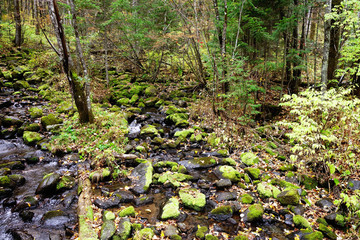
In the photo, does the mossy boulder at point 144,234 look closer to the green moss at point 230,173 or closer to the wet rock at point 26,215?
the wet rock at point 26,215

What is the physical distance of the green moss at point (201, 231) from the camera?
15.1ft

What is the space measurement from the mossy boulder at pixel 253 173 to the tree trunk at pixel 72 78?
7072 mm

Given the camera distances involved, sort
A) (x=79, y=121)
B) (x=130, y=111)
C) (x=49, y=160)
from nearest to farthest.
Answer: (x=49, y=160) < (x=79, y=121) < (x=130, y=111)

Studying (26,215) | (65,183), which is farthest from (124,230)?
(65,183)

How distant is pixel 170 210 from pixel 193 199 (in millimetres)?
781

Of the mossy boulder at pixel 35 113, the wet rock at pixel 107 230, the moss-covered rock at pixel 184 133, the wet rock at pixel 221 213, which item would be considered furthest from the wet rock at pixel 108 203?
the mossy boulder at pixel 35 113

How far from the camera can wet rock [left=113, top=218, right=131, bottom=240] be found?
436 cm

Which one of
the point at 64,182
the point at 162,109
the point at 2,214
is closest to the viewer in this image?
the point at 2,214

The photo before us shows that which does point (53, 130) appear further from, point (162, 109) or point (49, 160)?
point (162, 109)

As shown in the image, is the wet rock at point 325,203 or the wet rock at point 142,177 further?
the wet rock at point 142,177

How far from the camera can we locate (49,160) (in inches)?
300

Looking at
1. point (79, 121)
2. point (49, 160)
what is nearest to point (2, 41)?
point (79, 121)

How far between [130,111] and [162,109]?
2.36 meters

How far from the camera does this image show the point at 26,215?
16.3 ft
